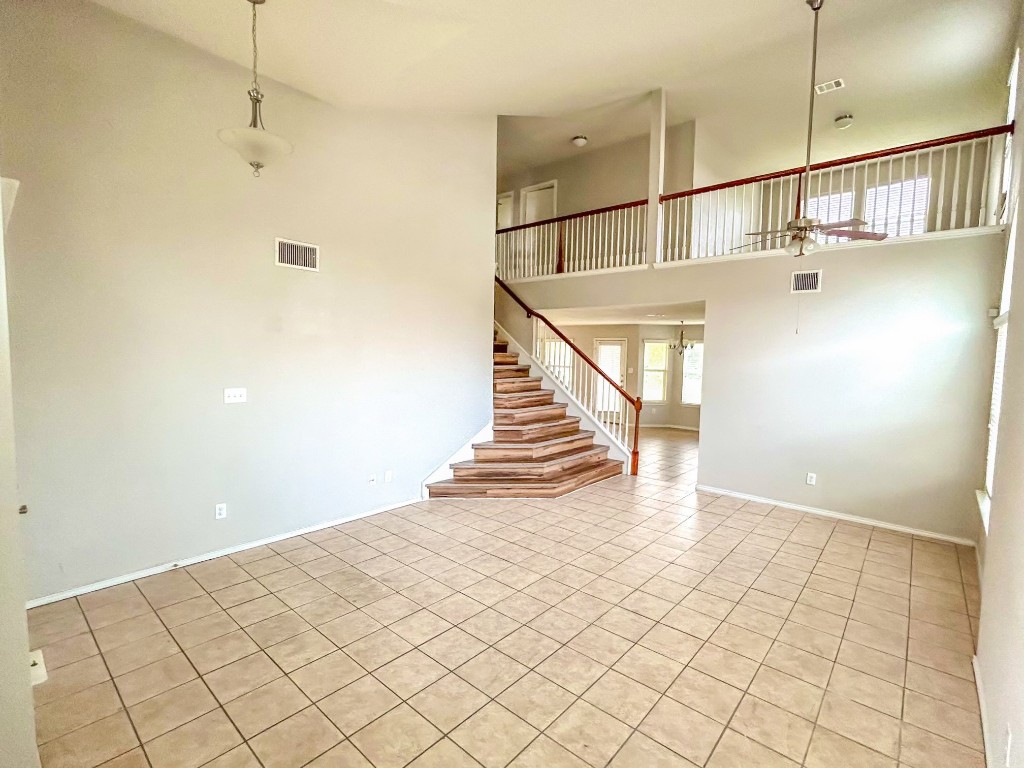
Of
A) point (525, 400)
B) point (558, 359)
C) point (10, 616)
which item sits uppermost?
point (558, 359)

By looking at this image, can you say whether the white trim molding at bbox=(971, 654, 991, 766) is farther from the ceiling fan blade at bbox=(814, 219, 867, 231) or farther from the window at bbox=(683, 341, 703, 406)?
the window at bbox=(683, 341, 703, 406)

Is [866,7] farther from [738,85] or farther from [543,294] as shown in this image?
[543,294]

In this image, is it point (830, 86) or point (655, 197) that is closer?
point (830, 86)

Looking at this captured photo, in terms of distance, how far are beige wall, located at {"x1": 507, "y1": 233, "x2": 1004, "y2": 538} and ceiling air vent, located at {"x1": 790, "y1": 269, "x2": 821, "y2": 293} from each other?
7 cm

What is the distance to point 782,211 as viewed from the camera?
6.89m

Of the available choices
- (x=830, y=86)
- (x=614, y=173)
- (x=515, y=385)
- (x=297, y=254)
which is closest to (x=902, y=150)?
(x=830, y=86)

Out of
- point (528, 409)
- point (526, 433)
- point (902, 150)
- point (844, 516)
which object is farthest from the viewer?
point (528, 409)

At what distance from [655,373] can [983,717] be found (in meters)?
8.95

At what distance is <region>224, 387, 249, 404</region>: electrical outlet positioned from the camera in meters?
3.63

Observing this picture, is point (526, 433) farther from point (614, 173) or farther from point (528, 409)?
point (614, 173)

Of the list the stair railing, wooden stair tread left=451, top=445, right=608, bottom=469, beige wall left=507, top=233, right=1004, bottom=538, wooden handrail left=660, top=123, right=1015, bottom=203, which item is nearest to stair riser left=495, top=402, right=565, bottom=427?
the stair railing

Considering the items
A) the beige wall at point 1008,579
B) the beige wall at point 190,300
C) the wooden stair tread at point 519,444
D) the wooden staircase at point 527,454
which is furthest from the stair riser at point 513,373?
the beige wall at point 1008,579

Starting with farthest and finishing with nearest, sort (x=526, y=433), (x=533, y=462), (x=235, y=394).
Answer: (x=526, y=433)
(x=533, y=462)
(x=235, y=394)

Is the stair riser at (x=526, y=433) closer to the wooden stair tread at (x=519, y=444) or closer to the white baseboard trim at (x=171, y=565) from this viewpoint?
the wooden stair tread at (x=519, y=444)
